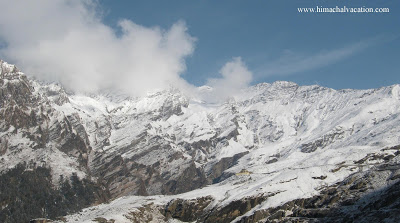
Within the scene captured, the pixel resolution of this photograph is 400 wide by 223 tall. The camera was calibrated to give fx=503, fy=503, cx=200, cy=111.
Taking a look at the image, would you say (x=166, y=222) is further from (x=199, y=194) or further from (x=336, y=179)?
(x=336, y=179)

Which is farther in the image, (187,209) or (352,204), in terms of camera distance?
(187,209)

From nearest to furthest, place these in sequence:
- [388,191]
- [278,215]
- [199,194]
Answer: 1. [388,191]
2. [278,215]
3. [199,194]

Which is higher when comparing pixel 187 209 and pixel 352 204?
pixel 187 209

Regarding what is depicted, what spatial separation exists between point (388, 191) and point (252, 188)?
6920 centimetres

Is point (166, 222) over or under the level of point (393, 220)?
over

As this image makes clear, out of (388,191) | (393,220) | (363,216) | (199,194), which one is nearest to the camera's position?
(393,220)

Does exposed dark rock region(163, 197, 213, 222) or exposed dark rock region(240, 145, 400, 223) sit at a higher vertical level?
exposed dark rock region(163, 197, 213, 222)

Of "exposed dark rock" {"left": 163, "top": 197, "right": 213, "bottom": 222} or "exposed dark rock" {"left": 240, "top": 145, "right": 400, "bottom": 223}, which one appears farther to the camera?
"exposed dark rock" {"left": 163, "top": 197, "right": 213, "bottom": 222}

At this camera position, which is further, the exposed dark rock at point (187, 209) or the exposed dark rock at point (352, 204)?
the exposed dark rock at point (187, 209)

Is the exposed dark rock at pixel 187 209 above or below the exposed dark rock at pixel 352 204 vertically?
above

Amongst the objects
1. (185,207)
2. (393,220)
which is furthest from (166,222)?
(393,220)

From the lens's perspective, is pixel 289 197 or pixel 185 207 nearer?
pixel 289 197

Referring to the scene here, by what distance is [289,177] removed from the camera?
594ft

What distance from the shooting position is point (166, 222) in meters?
181
